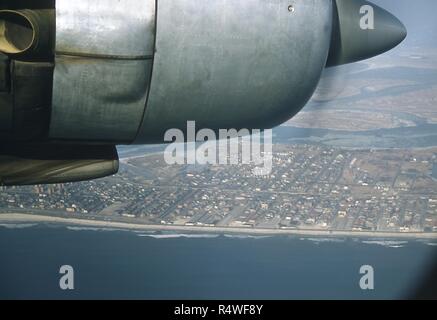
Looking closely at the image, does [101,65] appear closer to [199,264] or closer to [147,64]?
[147,64]

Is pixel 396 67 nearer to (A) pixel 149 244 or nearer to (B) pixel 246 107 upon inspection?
(A) pixel 149 244

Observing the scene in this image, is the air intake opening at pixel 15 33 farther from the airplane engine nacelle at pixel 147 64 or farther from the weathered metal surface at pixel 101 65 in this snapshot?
the weathered metal surface at pixel 101 65

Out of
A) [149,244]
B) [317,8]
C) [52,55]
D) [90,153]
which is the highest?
[317,8]

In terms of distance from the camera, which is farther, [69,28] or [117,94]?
[117,94]

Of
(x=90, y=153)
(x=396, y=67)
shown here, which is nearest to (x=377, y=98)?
(x=396, y=67)

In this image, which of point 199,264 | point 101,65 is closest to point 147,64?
point 101,65
